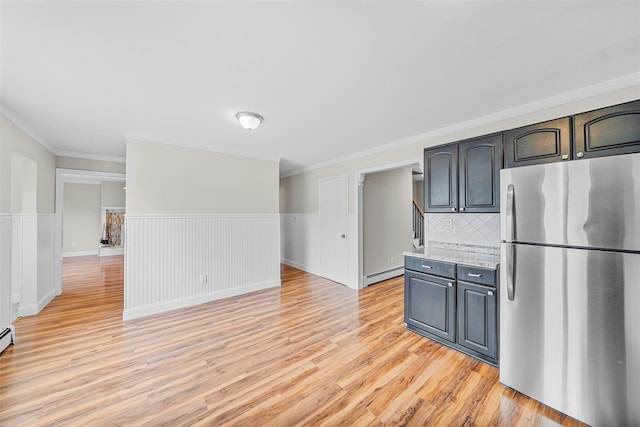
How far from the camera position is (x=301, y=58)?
174 centimetres

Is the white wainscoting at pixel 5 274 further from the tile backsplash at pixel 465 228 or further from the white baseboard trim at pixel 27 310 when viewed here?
the tile backsplash at pixel 465 228

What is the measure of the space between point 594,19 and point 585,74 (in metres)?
0.78

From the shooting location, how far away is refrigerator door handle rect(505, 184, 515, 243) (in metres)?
1.92

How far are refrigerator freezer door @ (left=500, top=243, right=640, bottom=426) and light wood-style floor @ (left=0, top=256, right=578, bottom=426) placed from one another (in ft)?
0.63

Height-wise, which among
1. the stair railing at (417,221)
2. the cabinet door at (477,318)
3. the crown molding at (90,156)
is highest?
the crown molding at (90,156)

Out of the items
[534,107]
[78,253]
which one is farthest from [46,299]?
[534,107]

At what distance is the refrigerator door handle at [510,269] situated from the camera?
190 cm

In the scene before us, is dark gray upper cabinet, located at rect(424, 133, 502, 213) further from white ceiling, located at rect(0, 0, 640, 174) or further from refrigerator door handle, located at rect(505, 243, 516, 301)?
refrigerator door handle, located at rect(505, 243, 516, 301)

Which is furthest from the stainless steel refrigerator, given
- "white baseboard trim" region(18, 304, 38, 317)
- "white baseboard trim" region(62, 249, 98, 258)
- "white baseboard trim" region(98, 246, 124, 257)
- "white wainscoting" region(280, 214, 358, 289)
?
"white baseboard trim" region(62, 249, 98, 258)

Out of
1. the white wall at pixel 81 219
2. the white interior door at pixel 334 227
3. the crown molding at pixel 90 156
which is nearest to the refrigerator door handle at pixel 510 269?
the white interior door at pixel 334 227

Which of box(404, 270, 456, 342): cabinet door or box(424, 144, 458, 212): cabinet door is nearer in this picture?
box(404, 270, 456, 342): cabinet door

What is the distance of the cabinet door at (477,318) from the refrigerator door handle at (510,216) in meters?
0.59

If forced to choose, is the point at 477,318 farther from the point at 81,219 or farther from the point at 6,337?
the point at 81,219

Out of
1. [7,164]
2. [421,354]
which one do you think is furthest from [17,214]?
[421,354]
